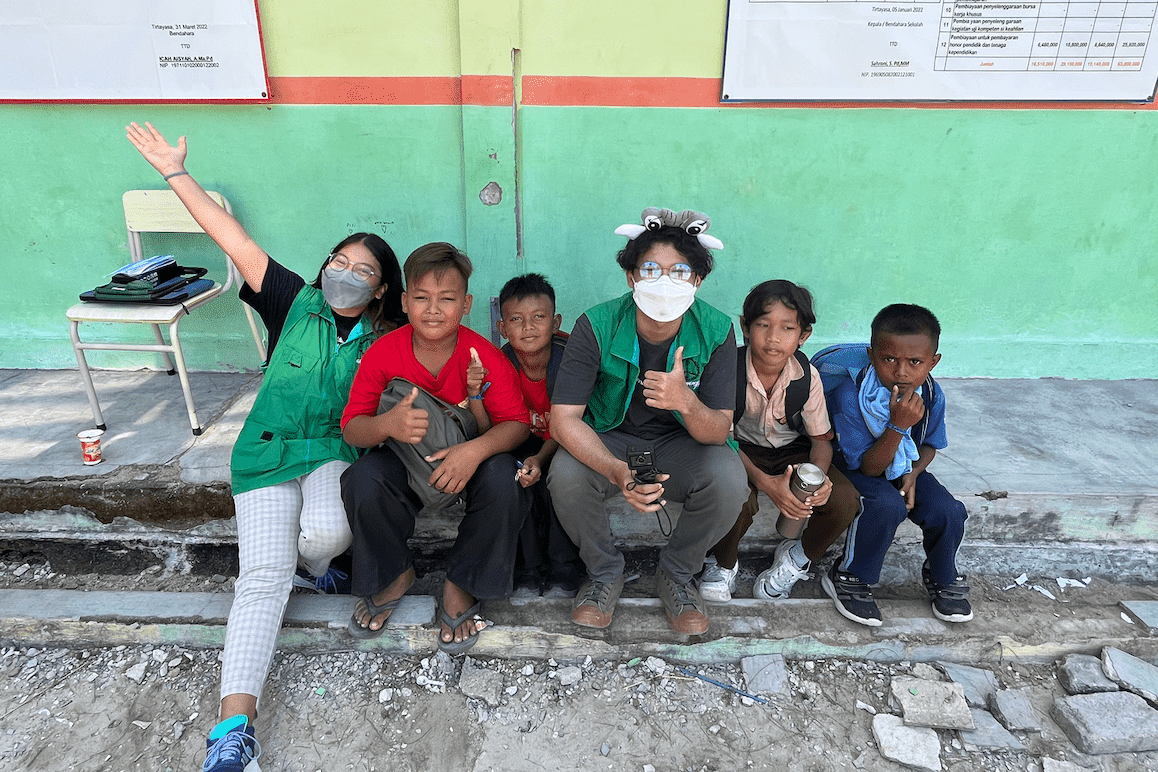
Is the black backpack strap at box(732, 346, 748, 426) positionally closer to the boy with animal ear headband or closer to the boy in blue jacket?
the boy with animal ear headband

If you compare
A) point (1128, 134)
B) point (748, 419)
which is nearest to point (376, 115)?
point (748, 419)

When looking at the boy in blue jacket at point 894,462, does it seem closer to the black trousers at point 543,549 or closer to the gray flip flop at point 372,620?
the black trousers at point 543,549

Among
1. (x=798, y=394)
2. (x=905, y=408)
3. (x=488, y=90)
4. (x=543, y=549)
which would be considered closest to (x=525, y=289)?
(x=543, y=549)

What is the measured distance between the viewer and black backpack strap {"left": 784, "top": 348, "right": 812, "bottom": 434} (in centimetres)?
248

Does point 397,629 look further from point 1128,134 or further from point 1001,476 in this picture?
point 1128,134

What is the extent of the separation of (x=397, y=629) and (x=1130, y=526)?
292cm

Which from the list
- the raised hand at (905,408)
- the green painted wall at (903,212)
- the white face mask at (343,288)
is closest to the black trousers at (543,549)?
the white face mask at (343,288)

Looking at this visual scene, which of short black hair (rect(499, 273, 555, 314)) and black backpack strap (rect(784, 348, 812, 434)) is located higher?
short black hair (rect(499, 273, 555, 314))

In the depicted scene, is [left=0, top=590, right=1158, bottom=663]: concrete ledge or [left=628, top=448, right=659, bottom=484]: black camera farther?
[left=0, top=590, right=1158, bottom=663]: concrete ledge

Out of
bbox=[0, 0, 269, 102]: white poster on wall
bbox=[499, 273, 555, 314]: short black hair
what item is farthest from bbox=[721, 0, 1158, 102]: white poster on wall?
bbox=[0, 0, 269, 102]: white poster on wall

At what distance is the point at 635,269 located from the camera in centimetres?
228

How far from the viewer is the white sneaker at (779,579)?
2580mm

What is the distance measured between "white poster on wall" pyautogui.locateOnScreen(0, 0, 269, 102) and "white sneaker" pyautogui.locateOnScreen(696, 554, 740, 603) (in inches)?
118

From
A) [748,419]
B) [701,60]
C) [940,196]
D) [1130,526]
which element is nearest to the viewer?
[748,419]
